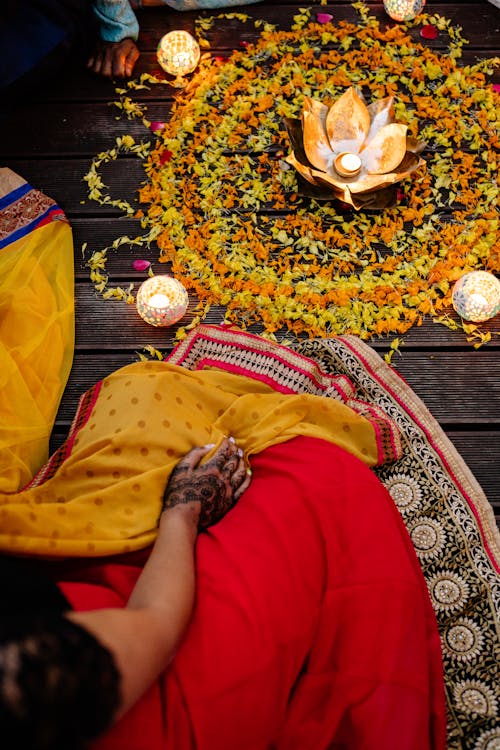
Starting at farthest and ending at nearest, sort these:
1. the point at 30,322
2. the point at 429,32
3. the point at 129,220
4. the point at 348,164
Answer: the point at 429,32 < the point at 129,220 < the point at 348,164 < the point at 30,322

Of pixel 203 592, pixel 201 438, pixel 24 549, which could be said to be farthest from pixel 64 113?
pixel 203 592

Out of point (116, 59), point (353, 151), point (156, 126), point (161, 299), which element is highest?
point (353, 151)

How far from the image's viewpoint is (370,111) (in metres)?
2.36

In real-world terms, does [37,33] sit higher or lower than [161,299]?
higher

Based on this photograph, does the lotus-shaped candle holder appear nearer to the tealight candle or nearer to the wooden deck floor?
the tealight candle

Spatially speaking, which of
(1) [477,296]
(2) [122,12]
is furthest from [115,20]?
(1) [477,296]

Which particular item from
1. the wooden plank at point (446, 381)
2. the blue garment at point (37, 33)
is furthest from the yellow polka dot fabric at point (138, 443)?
the blue garment at point (37, 33)

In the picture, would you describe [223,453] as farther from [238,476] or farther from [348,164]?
[348,164]

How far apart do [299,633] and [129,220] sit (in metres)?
1.63

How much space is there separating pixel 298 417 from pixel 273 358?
30cm

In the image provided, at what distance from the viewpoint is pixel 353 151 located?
7.55 ft

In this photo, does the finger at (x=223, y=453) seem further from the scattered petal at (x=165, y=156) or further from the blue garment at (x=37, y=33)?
the blue garment at (x=37, y=33)

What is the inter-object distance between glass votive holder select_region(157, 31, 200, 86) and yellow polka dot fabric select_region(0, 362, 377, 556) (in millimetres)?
1418

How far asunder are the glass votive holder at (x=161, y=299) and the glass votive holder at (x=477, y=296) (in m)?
0.89
